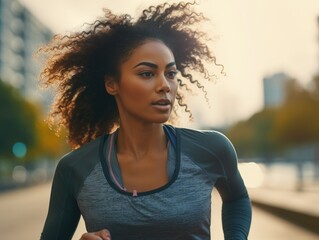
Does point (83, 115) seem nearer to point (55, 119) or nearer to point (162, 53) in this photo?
point (55, 119)

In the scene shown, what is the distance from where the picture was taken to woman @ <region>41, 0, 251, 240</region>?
2.33 meters

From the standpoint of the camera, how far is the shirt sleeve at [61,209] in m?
2.52

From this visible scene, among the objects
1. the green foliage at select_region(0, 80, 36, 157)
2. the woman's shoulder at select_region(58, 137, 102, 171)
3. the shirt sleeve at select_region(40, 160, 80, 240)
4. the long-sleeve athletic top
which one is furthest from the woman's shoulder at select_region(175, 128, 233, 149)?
the green foliage at select_region(0, 80, 36, 157)

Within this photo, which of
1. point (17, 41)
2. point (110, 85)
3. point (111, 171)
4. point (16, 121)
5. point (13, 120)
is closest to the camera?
point (111, 171)

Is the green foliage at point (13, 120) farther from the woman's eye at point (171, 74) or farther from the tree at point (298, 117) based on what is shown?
the woman's eye at point (171, 74)

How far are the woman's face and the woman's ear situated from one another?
0.11 meters

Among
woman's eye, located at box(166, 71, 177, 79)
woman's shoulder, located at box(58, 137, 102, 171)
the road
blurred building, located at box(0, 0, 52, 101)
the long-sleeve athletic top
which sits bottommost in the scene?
the road

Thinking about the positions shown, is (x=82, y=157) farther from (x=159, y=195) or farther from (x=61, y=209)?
(x=159, y=195)

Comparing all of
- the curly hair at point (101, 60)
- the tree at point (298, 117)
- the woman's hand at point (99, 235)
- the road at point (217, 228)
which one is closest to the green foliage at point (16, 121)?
the tree at point (298, 117)

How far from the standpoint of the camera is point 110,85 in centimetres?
273

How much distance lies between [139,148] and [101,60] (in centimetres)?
38

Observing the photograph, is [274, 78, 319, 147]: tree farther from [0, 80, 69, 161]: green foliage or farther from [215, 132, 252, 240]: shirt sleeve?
[215, 132, 252, 240]: shirt sleeve

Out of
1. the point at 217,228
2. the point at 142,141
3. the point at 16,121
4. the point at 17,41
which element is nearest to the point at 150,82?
the point at 142,141

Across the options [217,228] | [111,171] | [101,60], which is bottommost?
[217,228]
